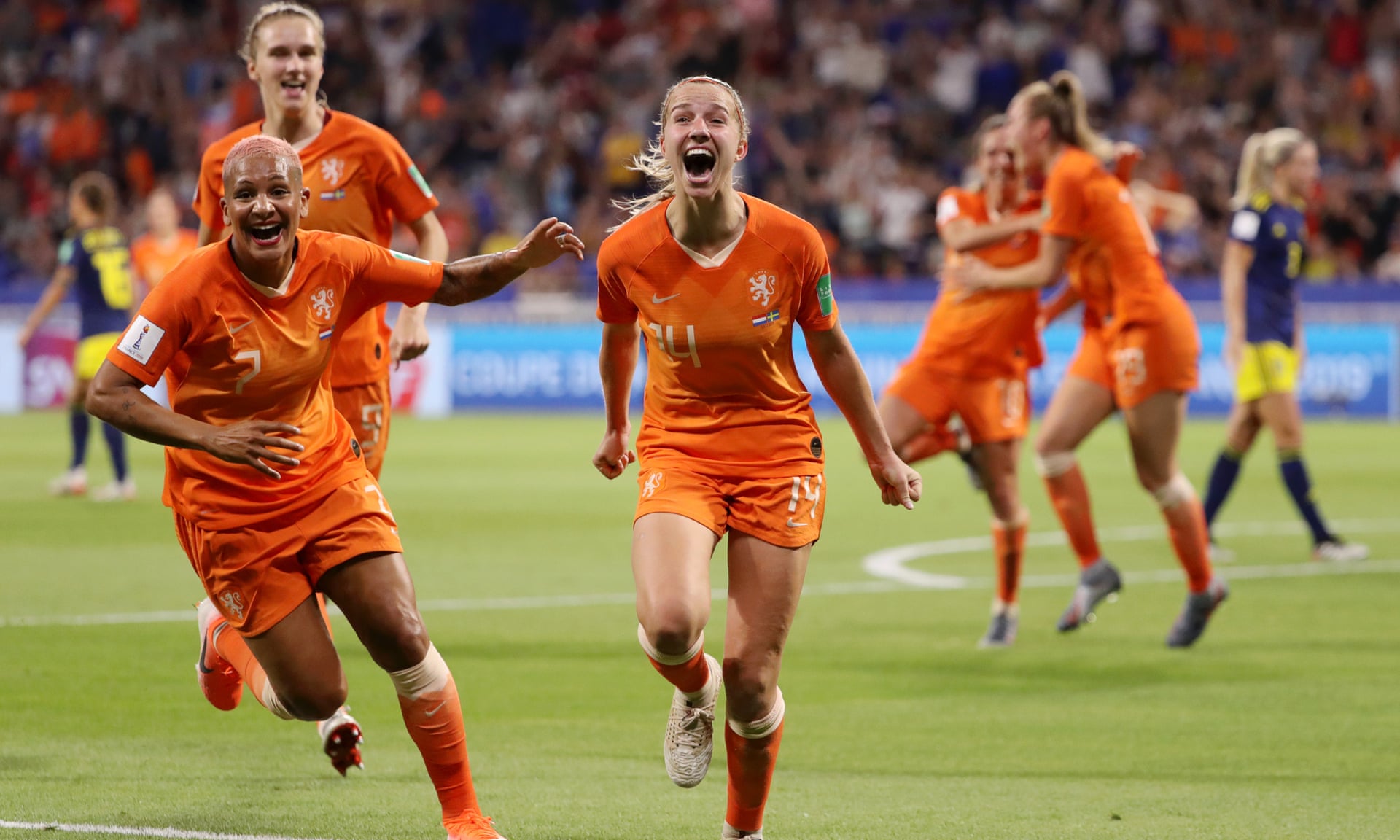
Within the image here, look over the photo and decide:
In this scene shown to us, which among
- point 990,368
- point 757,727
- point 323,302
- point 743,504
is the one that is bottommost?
point 757,727

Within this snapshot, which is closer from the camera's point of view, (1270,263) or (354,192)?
(354,192)

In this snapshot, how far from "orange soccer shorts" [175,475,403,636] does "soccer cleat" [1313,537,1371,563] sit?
7858 millimetres

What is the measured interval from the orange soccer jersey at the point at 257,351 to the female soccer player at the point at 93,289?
402 inches

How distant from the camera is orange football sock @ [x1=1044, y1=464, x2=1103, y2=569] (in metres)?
9.02

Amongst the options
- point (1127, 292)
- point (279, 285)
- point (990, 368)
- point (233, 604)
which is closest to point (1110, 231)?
point (1127, 292)

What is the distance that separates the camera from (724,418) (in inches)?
215

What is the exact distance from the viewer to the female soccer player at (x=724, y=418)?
5.16m

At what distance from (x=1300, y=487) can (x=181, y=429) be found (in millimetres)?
8387

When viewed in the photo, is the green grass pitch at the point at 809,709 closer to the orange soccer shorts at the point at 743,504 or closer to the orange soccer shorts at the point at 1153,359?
the orange soccer shorts at the point at 743,504

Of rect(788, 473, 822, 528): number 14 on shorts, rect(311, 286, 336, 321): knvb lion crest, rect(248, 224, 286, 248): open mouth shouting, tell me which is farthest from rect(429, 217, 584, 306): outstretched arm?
rect(788, 473, 822, 528): number 14 on shorts

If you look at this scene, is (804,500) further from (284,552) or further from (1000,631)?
(1000,631)

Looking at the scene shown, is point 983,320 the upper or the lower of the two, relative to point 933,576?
upper

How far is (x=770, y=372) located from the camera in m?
5.45

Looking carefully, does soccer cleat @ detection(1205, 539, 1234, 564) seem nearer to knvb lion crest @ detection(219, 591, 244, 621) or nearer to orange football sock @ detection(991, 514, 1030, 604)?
orange football sock @ detection(991, 514, 1030, 604)
